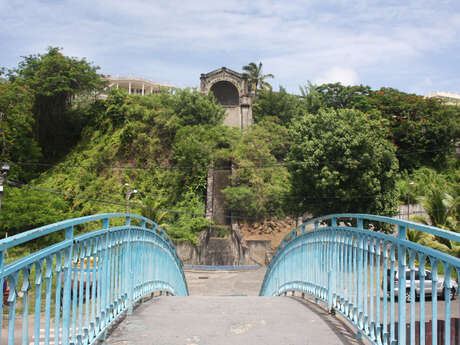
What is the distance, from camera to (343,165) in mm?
19766

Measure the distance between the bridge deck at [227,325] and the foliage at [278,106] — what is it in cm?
2977

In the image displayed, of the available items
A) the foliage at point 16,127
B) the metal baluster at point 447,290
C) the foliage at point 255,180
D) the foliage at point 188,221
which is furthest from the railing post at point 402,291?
the foliage at point 16,127

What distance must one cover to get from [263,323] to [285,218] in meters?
24.3

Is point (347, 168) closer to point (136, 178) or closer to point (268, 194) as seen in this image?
point (268, 194)

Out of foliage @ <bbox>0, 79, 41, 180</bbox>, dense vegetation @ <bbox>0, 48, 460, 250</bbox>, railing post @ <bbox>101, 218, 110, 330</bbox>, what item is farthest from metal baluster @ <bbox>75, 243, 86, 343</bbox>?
foliage @ <bbox>0, 79, 41, 180</bbox>

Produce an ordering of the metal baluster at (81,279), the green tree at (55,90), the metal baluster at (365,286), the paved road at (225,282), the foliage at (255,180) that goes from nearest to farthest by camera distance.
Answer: the metal baluster at (81,279) < the metal baluster at (365,286) < the paved road at (225,282) < the foliage at (255,180) < the green tree at (55,90)

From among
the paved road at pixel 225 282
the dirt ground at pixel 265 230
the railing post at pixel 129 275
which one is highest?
the railing post at pixel 129 275

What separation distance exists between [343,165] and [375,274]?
1674cm

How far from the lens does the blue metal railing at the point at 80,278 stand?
2.21m

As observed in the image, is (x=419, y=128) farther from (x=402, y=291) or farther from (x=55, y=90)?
(x=402, y=291)

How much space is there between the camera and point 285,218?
28469mm

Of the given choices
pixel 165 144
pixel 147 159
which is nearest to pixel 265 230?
pixel 165 144

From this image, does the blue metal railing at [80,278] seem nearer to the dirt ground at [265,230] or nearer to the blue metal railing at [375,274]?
the blue metal railing at [375,274]

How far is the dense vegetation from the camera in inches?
1086
